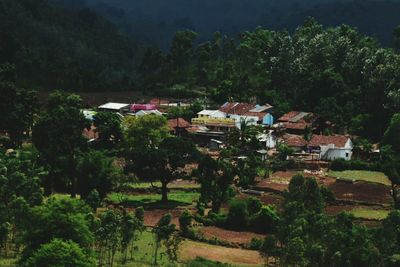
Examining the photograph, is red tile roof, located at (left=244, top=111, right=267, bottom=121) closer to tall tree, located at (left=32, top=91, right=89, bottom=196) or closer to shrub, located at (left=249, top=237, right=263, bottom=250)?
tall tree, located at (left=32, top=91, right=89, bottom=196)

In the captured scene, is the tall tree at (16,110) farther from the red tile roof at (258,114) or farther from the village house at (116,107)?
the red tile roof at (258,114)

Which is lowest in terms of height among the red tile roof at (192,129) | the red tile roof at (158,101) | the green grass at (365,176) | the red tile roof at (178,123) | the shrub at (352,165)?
the green grass at (365,176)

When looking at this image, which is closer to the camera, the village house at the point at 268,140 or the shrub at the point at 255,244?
the shrub at the point at 255,244

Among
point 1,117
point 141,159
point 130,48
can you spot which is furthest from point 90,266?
point 130,48

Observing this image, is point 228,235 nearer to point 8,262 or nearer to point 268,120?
point 8,262

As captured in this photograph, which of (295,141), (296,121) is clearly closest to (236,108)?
(296,121)

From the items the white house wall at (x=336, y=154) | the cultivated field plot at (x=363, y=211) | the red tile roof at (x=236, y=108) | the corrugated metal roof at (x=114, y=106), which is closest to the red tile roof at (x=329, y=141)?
the white house wall at (x=336, y=154)

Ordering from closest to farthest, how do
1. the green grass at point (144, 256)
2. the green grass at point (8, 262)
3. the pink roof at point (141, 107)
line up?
the green grass at point (8, 262) < the green grass at point (144, 256) < the pink roof at point (141, 107)
